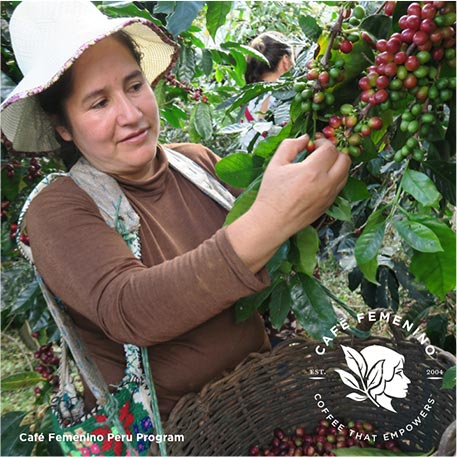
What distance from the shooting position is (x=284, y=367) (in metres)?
1.24

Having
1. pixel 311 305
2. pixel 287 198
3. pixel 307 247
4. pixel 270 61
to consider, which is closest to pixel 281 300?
pixel 311 305

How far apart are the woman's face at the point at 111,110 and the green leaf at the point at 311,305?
395 mm

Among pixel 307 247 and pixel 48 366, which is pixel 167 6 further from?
pixel 48 366

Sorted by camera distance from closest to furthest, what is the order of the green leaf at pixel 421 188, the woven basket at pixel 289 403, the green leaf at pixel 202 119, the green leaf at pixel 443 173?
the green leaf at pixel 421 188, the green leaf at pixel 443 173, the woven basket at pixel 289 403, the green leaf at pixel 202 119

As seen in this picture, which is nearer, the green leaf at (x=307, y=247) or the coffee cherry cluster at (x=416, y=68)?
the coffee cherry cluster at (x=416, y=68)

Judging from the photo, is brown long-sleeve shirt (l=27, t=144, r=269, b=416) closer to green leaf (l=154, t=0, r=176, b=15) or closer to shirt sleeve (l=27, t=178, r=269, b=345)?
shirt sleeve (l=27, t=178, r=269, b=345)

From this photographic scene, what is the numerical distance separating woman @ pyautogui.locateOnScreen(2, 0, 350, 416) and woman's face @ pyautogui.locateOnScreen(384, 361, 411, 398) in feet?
0.94

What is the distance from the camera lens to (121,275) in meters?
0.91

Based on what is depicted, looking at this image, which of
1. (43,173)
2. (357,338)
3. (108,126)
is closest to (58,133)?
(108,126)

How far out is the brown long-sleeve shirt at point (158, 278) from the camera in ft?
2.75

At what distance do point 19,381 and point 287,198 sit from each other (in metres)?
1.02

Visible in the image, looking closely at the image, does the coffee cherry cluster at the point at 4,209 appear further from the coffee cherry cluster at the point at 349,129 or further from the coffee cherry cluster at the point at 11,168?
the coffee cherry cluster at the point at 349,129

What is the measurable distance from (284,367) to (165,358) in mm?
283

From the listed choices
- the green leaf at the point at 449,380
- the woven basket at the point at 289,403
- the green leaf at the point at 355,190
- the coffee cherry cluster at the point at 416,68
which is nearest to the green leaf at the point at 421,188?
the coffee cherry cluster at the point at 416,68
